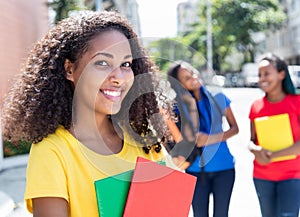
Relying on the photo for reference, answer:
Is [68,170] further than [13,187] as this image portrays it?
No

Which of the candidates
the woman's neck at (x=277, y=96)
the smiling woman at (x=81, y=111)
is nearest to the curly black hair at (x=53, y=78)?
the smiling woman at (x=81, y=111)

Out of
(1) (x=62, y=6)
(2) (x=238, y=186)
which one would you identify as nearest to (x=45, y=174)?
(2) (x=238, y=186)

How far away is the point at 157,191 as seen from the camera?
3.88ft

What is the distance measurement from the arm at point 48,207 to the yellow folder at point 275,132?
2.00 meters

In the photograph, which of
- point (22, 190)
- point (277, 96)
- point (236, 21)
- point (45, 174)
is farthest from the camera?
point (236, 21)

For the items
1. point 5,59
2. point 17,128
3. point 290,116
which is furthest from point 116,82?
point 5,59

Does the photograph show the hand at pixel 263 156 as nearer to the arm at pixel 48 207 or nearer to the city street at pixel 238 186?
the city street at pixel 238 186

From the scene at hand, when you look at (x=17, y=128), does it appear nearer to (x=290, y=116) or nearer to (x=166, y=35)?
(x=166, y=35)

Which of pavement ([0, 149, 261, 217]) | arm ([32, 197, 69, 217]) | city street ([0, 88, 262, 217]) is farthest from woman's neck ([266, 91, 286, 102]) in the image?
arm ([32, 197, 69, 217])

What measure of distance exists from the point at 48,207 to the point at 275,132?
2.05m

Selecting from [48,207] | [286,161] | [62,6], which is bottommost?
[286,161]

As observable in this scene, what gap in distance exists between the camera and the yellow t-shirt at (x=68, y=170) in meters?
1.12

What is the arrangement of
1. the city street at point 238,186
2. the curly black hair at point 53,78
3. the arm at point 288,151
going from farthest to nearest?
the city street at point 238,186 < the arm at point 288,151 < the curly black hair at point 53,78

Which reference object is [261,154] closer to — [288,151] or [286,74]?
[288,151]
